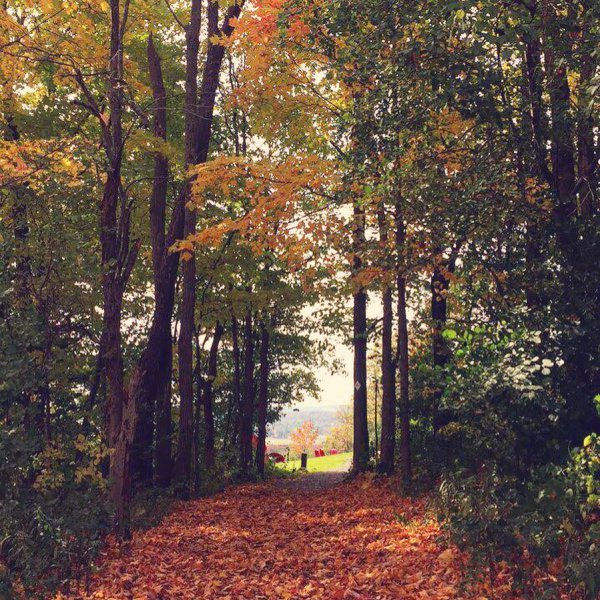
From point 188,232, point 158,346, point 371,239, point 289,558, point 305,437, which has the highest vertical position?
point 188,232

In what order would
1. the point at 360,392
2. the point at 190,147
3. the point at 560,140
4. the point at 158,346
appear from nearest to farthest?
the point at 560,140 < the point at 190,147 < the point at 158,346 < the point at 360,392

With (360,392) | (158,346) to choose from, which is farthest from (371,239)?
(360,392)

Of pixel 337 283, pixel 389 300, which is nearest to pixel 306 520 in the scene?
pixel 389 300

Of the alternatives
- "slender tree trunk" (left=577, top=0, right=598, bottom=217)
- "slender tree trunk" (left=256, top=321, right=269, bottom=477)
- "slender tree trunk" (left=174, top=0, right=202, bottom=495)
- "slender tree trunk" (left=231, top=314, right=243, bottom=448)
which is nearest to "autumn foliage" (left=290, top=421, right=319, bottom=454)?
"slender tree trunk" (left=231, top=314, right=243, bottom=448)

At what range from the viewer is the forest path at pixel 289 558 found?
7.11 metres

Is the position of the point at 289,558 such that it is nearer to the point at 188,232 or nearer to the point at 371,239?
the point at 371,239

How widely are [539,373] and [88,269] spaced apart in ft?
23.8

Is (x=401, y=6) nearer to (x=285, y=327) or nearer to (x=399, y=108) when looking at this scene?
(x=399, y=108)

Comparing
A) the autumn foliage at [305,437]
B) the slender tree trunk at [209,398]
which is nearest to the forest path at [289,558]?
the slender tree trunk at [209,398]

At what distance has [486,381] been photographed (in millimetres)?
8023

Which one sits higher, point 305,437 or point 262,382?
point 262,382

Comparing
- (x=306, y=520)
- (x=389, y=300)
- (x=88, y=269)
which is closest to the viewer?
(x=88, y=269)

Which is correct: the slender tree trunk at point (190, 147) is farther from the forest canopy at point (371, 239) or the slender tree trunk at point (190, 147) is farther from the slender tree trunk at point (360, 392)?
the slender tree trunk at point (360, 392)

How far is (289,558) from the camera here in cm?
893
